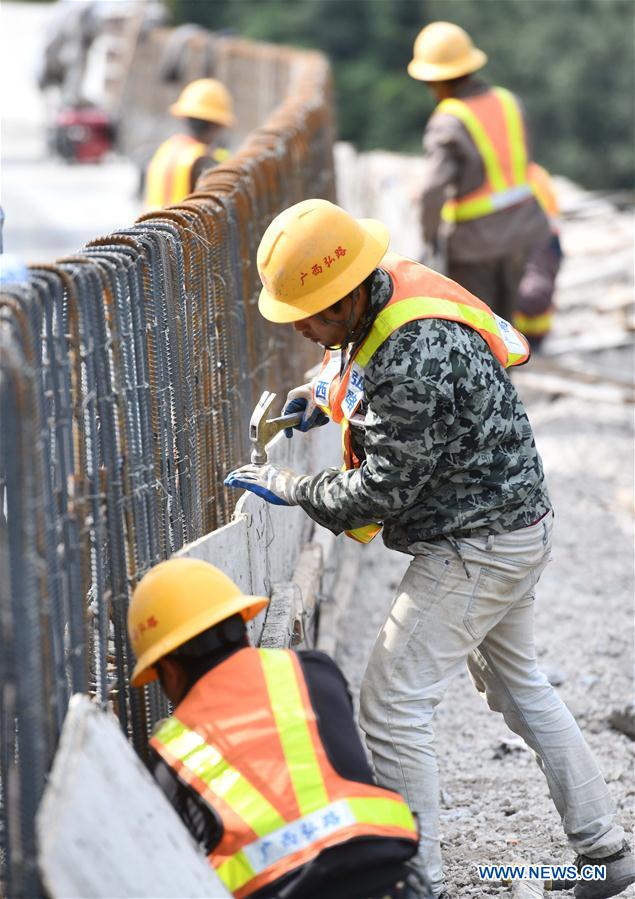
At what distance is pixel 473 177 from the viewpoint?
9539mm

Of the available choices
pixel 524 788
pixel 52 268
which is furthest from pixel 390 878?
pixel 524 788

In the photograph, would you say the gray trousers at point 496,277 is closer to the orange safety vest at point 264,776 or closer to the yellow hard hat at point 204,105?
the yellow hard hat at point 204,105

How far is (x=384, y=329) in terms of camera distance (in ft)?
13.0

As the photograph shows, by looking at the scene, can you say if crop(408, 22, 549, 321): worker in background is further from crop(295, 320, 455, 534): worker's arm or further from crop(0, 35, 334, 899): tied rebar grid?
crop(295, 320, 455, 534): worker's arm

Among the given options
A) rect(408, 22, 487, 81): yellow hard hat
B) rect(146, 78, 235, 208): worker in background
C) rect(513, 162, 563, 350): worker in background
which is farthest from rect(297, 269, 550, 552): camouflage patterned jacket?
rect(513, 162, 563, 350): worker in background

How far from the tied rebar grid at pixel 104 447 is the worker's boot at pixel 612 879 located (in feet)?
4.67

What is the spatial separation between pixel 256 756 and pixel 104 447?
3.04 ft

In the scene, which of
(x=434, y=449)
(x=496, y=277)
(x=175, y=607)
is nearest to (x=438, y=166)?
(x=496, y=277)

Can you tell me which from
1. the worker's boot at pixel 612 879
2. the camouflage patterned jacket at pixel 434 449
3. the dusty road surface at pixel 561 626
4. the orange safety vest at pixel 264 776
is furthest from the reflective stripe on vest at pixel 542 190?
the orange safety vest at pixel 264 776

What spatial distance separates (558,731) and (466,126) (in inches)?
216

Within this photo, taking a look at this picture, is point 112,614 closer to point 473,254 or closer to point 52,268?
point 52,268

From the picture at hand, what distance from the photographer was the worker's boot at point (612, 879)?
14.8 feet

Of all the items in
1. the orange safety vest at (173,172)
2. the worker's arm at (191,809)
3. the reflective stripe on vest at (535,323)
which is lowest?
the reflective stripe on vest at (535,323)

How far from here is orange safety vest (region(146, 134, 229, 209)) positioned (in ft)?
29.9
